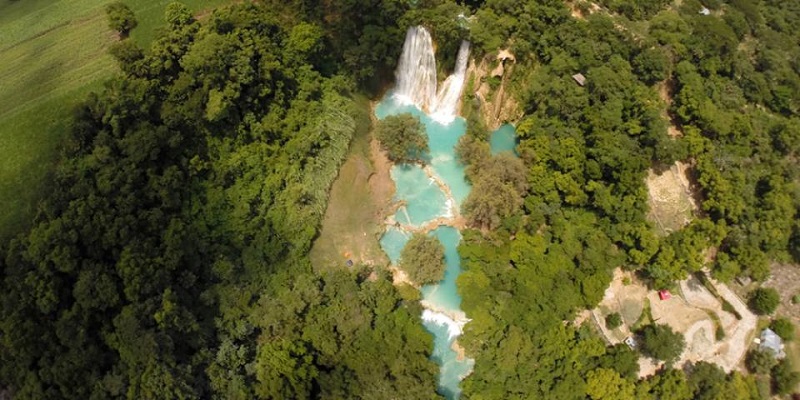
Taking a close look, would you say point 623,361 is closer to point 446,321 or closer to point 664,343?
point 664,343

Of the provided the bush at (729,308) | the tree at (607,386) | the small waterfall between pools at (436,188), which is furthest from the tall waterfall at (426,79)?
the bush at (729,308)

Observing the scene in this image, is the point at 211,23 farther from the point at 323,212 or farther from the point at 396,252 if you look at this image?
the point at 396,252

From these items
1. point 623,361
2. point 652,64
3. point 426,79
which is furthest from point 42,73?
point 652,64

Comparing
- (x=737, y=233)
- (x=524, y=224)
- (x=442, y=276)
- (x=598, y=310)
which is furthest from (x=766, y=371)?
(x=442, y=276)

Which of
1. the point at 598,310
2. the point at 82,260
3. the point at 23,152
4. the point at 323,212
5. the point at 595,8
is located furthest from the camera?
the point at 595,8

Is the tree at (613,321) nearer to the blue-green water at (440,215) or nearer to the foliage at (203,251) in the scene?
the blue-green water at (440,215)

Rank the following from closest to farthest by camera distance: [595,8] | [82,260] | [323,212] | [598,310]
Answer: [82,260]
[598,310]
[323,212]
[595,8]
